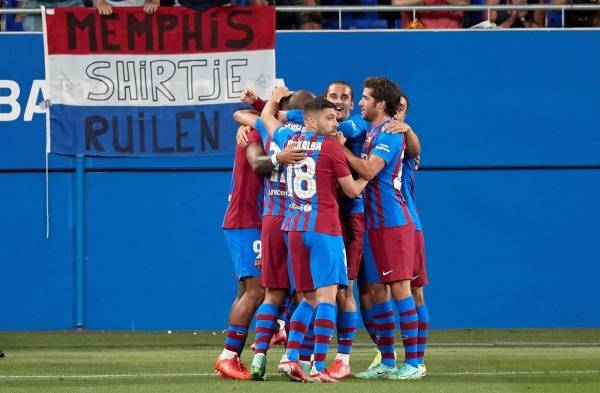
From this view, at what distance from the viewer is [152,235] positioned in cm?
1525

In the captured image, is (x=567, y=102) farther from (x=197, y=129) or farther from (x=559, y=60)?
(x=197, y=129)

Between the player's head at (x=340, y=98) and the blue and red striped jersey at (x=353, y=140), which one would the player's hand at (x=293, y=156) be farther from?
the player's head at (x=340, y=98)

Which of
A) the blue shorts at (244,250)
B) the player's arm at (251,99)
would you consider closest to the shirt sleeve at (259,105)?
the player's arm at (251,99)

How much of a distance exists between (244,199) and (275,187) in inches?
21.4

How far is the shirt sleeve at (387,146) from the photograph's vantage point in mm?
9742

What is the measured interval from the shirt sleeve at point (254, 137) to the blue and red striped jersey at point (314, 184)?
0.48 meters

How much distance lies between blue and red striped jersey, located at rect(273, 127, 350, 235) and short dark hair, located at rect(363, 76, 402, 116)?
713 millimetres

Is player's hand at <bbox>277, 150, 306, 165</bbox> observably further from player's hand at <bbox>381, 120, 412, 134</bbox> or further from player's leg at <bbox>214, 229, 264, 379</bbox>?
player's leg at <bbox>214, 229, 264, 379</bbox>

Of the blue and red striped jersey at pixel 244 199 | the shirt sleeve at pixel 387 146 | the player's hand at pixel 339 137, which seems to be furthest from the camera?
the blue and red striped jersey at pixel 244 199

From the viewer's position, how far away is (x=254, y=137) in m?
9.91

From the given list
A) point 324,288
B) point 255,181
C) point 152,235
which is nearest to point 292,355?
point 324,288

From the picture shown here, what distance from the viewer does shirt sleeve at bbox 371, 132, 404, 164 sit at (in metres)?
9.74

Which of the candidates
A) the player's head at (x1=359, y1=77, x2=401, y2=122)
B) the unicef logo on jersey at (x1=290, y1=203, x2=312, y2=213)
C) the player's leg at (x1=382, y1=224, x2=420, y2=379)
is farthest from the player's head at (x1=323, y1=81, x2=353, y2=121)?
the unicef logo on jersey at (x1=290, y1=203, x2=312, y2=213)

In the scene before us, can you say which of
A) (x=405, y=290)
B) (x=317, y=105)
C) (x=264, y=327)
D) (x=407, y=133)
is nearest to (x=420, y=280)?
(x=405, y=290)
